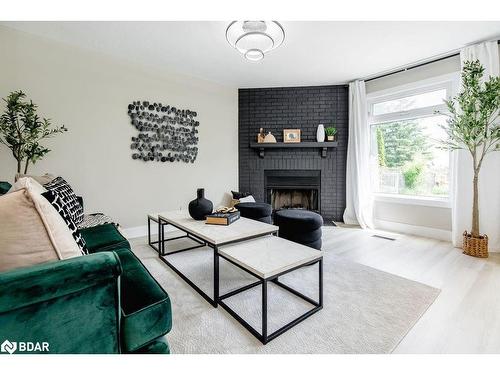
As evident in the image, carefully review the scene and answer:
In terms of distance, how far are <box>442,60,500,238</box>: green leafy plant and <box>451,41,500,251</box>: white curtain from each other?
3.5 inches

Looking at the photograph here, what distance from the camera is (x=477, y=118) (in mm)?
2672

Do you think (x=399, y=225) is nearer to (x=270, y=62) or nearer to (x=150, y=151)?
(x=270, y=62)

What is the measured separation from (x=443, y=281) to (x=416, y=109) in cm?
248

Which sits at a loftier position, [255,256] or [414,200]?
[414,200]

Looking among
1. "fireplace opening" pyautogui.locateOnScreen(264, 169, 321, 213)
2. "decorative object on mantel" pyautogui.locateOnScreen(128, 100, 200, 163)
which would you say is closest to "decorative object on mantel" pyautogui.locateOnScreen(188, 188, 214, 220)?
"decorative object on mantel" pyautogui.locateOnScreen(128, 100, 200, 163)

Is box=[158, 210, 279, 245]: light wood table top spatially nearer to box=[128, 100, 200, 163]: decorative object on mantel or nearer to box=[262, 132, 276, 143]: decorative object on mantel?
box=[128, 100, 200, 163]: decorative object on mantel

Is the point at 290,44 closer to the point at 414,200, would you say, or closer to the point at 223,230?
the point at 223,230

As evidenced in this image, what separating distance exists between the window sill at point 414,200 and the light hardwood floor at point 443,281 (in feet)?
1.64

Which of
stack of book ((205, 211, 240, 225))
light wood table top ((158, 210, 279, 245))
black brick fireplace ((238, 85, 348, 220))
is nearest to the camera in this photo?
light wood table top ((158, 210, 279, 245))

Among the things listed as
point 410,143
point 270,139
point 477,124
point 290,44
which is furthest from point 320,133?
point 477,124

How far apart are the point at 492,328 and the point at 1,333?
90.7 inches

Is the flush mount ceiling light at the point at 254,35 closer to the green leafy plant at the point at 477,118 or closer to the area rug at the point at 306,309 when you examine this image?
the green leafy plant at the point at 477,118

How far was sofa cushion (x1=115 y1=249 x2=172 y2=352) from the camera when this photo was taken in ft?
2.80

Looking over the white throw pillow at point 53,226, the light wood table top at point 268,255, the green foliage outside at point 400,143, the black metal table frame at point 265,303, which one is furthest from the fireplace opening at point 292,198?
the white throw pillow at point 53,226
